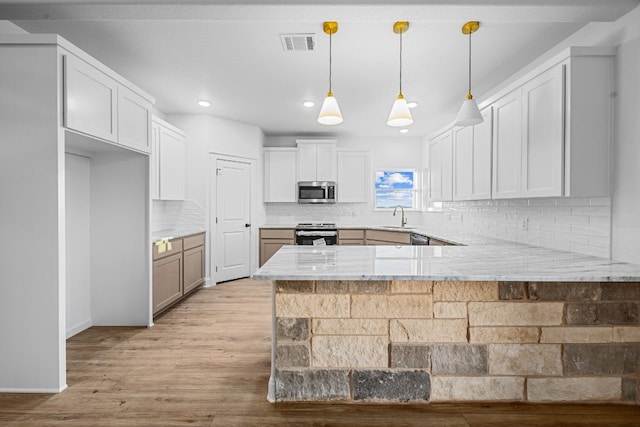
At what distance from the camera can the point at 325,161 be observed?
6.14 meters

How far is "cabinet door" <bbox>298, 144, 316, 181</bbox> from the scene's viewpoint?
241 inches

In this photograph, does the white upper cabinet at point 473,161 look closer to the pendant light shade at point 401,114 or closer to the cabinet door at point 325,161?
the pendant light shade at point 401,114

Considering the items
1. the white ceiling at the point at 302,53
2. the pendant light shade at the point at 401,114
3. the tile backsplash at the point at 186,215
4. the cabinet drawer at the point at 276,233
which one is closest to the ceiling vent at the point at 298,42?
the white ceiling at the point at 302,53

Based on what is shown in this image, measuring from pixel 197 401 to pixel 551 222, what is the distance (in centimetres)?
300

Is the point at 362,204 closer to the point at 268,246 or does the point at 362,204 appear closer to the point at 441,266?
the point at 268,246

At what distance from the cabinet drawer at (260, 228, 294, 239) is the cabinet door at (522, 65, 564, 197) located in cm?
389

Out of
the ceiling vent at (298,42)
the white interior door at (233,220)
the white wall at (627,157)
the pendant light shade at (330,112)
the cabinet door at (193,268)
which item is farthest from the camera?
the white interior door at (233,220)

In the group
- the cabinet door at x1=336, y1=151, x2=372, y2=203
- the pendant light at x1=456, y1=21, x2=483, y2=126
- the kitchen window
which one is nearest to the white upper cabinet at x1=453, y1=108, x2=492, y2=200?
the pendant light at x1=456, y1=21, x2=483, y2=126

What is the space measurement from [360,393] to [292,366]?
0.44m

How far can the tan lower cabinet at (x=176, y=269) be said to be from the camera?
3637 millimetres

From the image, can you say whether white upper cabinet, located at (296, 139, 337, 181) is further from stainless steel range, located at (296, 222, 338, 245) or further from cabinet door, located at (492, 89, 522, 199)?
cabinet door, located at (492, 89, 522, 199)

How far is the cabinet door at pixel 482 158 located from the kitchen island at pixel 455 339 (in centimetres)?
139

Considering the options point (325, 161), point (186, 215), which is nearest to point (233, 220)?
point (186, 215)

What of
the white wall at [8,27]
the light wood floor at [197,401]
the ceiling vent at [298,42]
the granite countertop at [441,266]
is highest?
the ceiling vent at [298,42]
